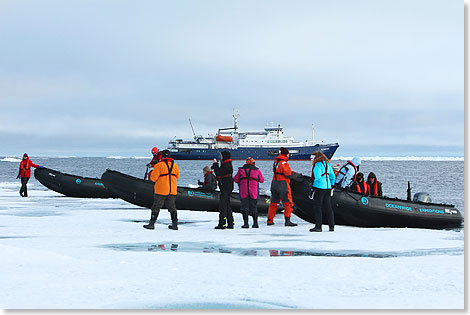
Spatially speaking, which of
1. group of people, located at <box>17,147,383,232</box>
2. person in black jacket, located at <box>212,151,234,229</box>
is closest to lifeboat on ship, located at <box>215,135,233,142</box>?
group of people, located at <box>17,147,383,232</box>

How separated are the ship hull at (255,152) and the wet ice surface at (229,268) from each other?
293 ft

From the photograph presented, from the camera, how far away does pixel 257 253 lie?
6953 millimetres

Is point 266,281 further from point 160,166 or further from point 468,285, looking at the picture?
point 160,166

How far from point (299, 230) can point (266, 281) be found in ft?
15.3

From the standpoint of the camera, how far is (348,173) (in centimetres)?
1110

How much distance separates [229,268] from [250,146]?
9655cm

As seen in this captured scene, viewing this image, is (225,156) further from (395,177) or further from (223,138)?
(223,138)

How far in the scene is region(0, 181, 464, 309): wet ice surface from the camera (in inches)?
175

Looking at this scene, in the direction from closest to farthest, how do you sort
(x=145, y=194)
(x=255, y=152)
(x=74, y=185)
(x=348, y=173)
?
(x=348, y=173), (x=145, y=194), (x=74, y=185), (x=255, y=152)

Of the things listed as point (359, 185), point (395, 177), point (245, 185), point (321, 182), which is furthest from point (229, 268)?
point (395, 177)

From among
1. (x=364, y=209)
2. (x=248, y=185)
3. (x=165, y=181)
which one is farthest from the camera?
(x=364, y=209)

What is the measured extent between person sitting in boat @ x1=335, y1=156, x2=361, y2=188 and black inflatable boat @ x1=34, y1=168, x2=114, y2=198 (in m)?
9.77

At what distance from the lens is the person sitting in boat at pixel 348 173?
10.8 meters

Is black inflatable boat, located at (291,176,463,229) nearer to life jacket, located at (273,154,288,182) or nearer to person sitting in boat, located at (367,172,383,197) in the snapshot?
life jacket, located at (273,154,288,182)
